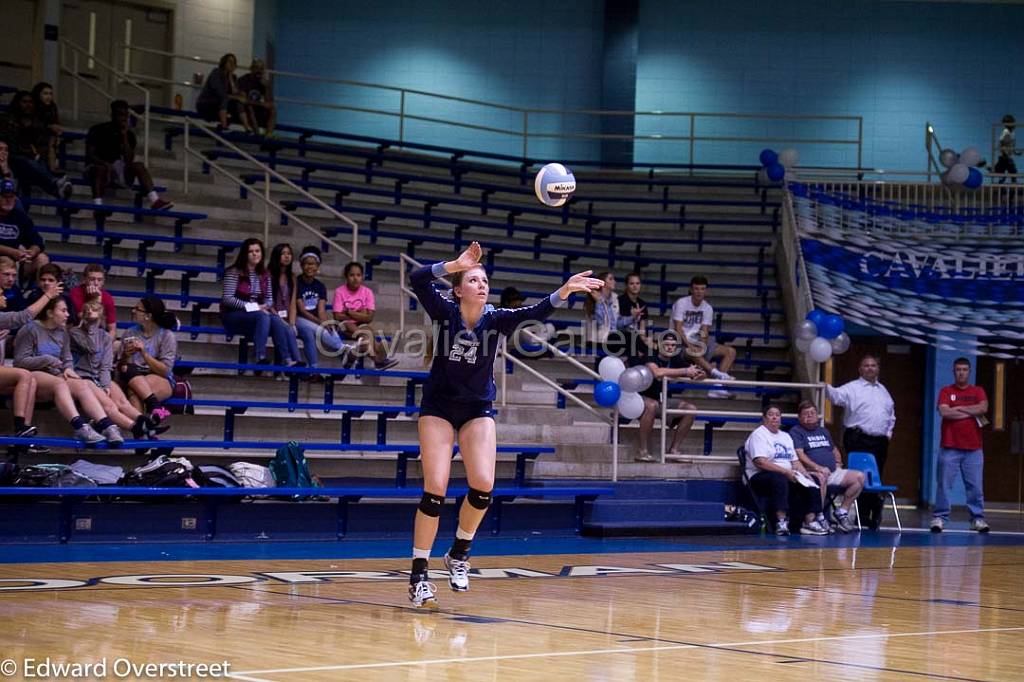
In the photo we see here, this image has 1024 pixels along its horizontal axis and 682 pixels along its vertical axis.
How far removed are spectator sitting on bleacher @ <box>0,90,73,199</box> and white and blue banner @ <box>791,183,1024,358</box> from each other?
8.76 meters

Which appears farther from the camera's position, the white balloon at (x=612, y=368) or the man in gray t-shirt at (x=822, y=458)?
the man in gray t-shirt at (x=822, y=458)

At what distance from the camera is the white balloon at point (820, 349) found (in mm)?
14773

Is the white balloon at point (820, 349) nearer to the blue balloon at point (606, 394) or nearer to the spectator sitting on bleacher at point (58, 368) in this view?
the blue balloon at point (606, 394)

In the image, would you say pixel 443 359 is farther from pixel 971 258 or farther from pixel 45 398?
pixel 971 258

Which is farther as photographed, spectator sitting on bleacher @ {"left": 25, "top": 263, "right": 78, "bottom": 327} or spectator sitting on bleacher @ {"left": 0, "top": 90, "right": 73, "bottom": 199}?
spectator sitting on bleacher @ {"left": 0, "top": 90, "right": 73, "bottom": 199}

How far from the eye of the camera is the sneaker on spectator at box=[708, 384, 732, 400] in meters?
14.7

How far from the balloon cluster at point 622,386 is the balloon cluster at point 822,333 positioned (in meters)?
2.51

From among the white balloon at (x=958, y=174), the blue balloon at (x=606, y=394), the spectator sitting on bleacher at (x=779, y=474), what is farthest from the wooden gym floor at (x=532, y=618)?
the white balloon at (x=958, y=174)

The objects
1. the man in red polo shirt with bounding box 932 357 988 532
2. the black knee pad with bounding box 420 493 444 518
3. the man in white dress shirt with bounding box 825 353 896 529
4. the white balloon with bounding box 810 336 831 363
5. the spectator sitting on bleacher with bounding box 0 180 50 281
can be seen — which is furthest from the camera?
the white balloon with bounding box 810 336 831 363

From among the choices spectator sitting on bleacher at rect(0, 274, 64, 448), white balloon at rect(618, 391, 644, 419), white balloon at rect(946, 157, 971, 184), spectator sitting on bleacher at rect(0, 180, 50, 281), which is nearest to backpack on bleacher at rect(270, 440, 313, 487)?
spectator sitting on bleacher at rect(0, 274, 64, 448)

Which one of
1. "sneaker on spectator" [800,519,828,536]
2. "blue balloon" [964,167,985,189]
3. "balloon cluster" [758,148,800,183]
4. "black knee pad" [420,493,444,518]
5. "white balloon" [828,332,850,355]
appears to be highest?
"balloon cluster" [758,148,800,183]

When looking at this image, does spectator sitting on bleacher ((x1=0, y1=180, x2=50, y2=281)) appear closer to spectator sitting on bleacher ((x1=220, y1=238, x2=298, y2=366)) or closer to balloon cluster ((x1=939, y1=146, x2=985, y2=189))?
spectator sitting on bleacher ((x1=220, y1=238, x2=298, y2=366))

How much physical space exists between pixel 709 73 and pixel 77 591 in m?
17.6

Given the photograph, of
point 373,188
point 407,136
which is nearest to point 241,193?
point 373,188
